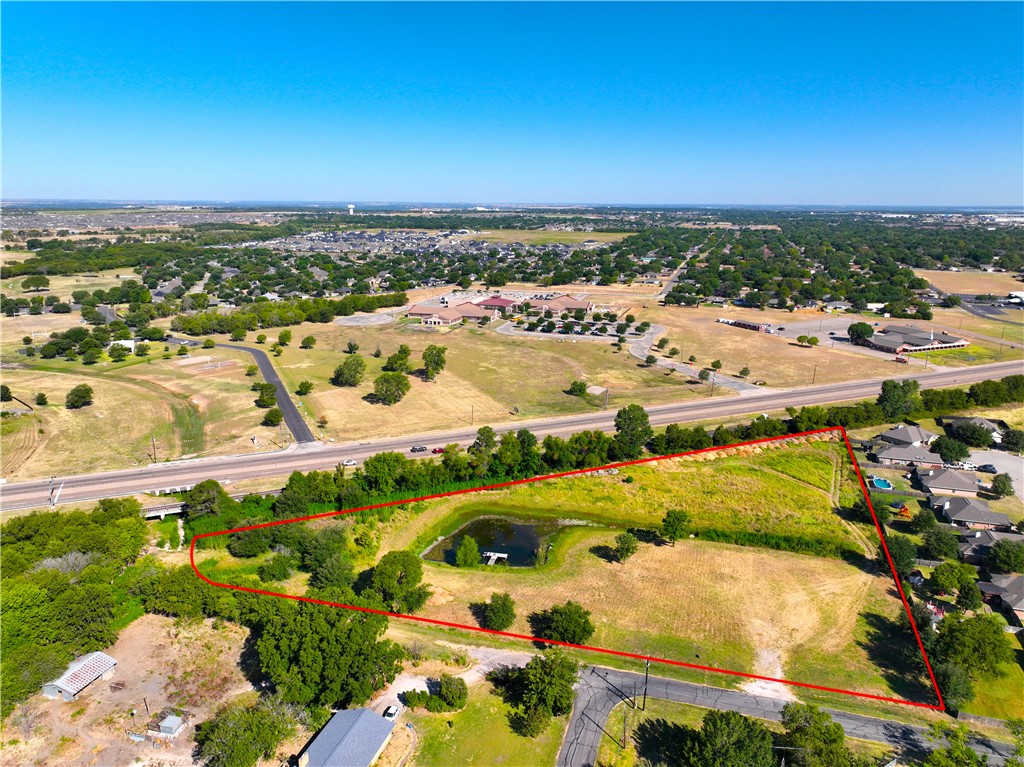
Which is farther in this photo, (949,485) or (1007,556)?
(949,485)

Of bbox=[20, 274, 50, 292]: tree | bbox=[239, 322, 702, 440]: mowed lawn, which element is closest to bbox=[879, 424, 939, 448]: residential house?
bbox=[239, 322, 702, 440]: mowed lawn

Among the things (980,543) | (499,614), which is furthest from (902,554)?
(499,614)

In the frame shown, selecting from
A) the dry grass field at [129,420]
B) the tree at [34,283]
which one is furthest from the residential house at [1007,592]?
the tree at [34,283]

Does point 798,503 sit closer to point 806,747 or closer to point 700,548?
point 700,548

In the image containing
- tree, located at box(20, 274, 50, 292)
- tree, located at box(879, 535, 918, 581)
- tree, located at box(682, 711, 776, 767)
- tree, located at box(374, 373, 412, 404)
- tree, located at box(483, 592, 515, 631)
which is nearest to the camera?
tree, located at box(682, 711, 776, 767)

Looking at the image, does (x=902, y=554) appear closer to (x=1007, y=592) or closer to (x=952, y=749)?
(x=1007, y=592)

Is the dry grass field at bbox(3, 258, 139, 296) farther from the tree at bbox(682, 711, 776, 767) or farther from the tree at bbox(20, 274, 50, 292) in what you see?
the tree at bbox(682, 711, 776, 767)

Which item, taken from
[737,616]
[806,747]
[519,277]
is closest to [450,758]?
[806,747]
